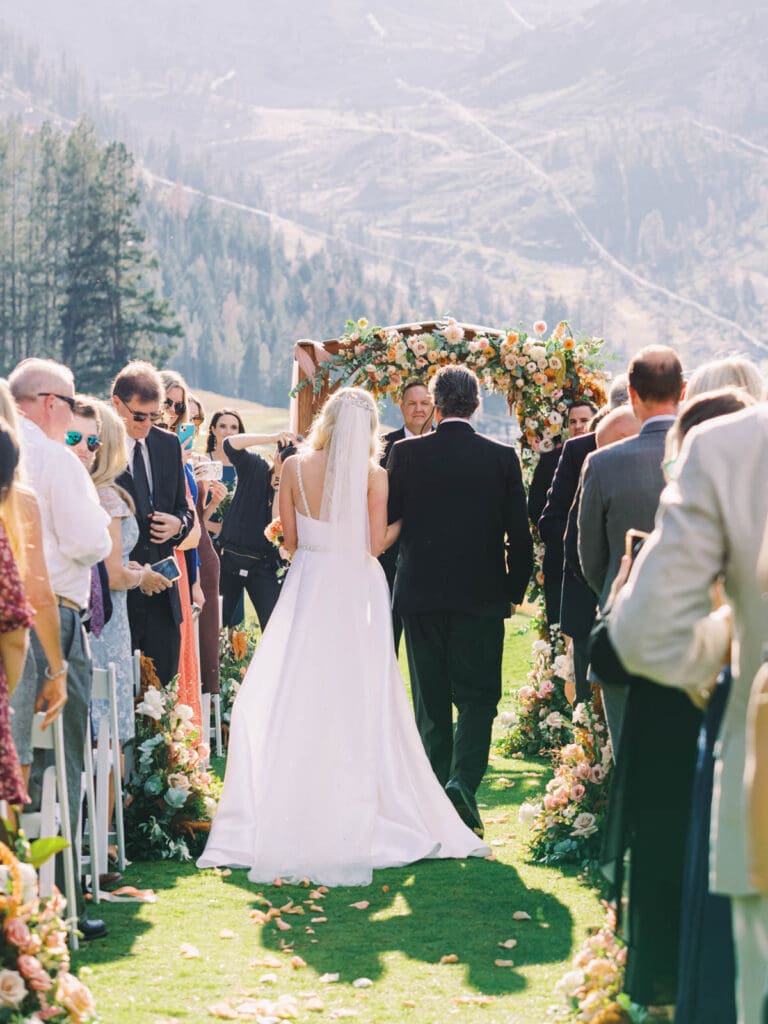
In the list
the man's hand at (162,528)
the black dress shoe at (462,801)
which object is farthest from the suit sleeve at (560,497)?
the man's hand at (162,528)

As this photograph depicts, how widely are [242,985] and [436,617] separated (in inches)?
104

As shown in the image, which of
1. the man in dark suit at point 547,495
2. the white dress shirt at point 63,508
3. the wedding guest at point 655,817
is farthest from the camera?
the man in dark suit at point 547,495

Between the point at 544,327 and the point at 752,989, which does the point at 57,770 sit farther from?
the point at 544,327

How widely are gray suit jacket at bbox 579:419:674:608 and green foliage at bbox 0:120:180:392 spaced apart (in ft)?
235

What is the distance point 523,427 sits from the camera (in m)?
10.6

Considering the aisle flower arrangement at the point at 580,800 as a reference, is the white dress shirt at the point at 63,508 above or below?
above

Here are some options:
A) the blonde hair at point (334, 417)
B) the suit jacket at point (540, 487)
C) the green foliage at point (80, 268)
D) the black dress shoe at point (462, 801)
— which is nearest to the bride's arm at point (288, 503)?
the blonde hair at point (334, 417)

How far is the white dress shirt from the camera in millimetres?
5016

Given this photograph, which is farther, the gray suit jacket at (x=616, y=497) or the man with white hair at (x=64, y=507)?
the gray suit jacket at (x=616, y=497)

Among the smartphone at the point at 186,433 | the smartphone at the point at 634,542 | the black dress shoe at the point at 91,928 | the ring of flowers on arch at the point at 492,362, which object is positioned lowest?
the black dress shoe at the point at 91,928

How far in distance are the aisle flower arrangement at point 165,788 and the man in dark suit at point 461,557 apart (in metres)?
1.18

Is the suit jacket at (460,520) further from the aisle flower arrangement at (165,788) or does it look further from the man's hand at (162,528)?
the aisle flower arrangement at (165,788)

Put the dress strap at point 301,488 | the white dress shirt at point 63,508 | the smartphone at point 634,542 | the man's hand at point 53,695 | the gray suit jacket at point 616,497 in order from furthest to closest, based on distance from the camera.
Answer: the dress strap at point 301,488, the gray suit jacket at point 616,497, the white dress shirt at point 63,508, the man's hand at point 53,695, the smartphone at point 634,542

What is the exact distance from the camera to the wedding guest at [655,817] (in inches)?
134
